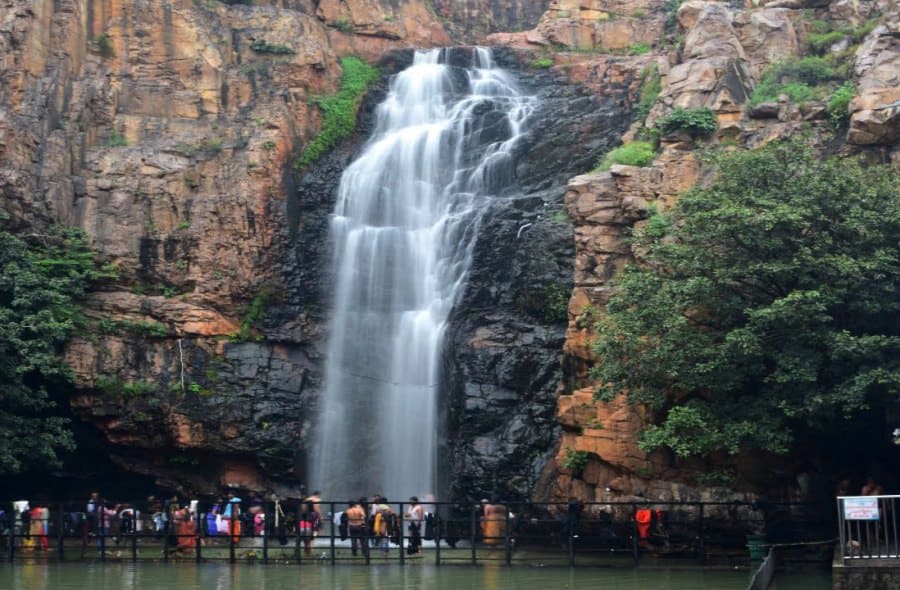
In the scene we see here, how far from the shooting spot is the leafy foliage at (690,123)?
34.9m

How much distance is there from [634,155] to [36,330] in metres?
18.3

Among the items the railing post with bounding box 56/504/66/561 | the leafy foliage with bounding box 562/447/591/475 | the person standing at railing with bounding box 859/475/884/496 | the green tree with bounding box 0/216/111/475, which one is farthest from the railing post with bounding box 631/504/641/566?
the green tree with bounding box 0/216/111/475

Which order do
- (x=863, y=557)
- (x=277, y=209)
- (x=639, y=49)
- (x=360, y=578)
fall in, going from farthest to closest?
(x=639, y=49), (x=277, y=209), (x=360, y=578), (x=863, y=557)

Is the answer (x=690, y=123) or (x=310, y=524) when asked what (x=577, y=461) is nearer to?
(x=310, y=524)

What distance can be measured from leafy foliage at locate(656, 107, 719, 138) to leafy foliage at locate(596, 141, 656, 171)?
0.76 meters

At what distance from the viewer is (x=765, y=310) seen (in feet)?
86.1

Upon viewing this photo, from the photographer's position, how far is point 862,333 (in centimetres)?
2714

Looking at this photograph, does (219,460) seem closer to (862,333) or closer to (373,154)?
(373,154)

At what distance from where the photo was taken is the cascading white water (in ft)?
121

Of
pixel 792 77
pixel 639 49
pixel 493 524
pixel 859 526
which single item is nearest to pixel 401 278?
pixel 493 524

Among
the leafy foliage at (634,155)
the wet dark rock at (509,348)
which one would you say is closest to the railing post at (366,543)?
the wet dark rock at (509,348)

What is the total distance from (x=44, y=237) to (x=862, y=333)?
81.6ft

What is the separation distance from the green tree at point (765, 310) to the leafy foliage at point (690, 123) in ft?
17.6

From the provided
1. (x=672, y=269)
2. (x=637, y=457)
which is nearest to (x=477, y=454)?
(x=637, y=457)
